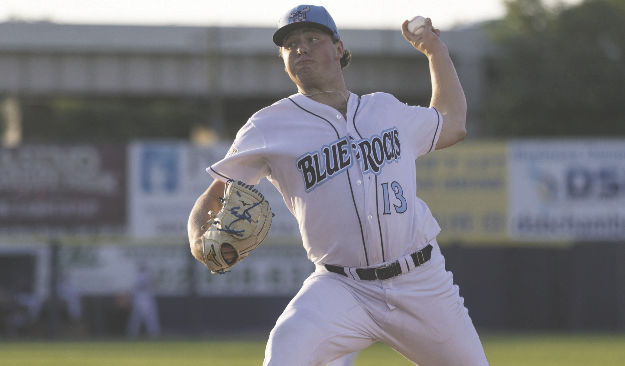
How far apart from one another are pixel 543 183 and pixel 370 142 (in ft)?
62.6

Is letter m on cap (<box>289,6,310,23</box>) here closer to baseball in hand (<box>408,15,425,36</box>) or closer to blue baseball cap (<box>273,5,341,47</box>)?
blue baseball cap (<box>273,5,341,47</box>)

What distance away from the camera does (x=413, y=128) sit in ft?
15.1

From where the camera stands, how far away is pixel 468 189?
23.0 m

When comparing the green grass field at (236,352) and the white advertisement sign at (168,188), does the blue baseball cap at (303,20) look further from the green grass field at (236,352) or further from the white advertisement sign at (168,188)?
the white advertisement sign at (168,188)

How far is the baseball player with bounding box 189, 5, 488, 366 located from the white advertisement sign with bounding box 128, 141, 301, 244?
18.1 metres

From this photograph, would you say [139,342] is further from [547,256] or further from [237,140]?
[237,140]

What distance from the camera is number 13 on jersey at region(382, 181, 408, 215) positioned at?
14.4ft

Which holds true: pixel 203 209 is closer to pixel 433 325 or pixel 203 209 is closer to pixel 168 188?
pixel 433 325

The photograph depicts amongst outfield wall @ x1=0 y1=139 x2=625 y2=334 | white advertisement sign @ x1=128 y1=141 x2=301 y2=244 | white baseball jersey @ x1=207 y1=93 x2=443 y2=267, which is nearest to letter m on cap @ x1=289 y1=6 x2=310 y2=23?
white baseball jersey @ x1=207 y1=93 x2=443 y2=267

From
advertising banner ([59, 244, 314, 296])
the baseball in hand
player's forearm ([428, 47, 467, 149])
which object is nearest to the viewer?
player's forearm ([428, 47, 467, 149])

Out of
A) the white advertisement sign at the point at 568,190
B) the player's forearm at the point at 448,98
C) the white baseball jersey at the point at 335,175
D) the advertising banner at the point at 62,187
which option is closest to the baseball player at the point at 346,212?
the white baseball jersey at the point at 335,175

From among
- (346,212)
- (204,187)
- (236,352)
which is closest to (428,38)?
(346,212)

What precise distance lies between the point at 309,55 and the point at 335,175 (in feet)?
1.57

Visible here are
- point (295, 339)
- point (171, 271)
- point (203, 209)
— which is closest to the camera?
point (295, 339)
